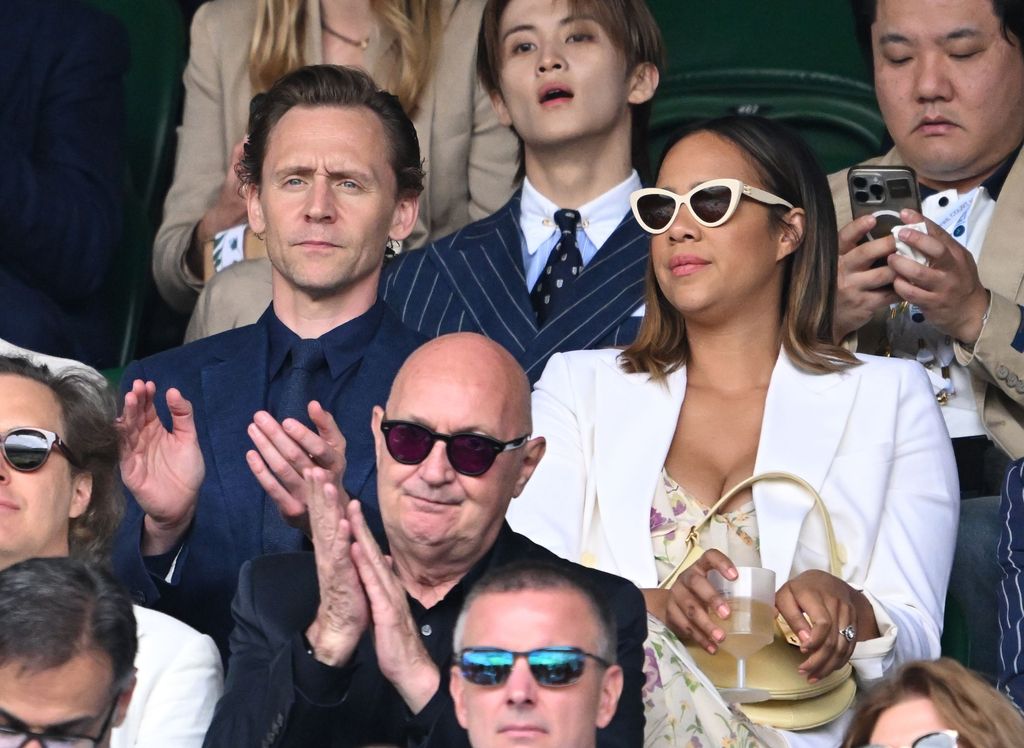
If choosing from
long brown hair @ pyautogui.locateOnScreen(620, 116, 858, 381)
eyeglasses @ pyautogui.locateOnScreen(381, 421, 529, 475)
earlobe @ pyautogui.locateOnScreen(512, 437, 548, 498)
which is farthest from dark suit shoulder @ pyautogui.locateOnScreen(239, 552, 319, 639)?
long brown hair @ pyautogui.locateOnScreen(620, 116, 858, 381)

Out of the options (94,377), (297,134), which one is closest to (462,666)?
(94,377)

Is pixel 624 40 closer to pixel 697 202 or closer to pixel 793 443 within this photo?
pixel 697 202

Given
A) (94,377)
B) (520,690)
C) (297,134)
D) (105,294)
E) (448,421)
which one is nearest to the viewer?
(520,690)

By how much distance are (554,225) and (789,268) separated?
2.39ft

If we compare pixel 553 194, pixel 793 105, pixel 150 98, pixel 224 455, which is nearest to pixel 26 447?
pixel 224 455

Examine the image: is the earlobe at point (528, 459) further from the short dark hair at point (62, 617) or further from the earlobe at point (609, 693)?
the short dark hair at point (62, 617)

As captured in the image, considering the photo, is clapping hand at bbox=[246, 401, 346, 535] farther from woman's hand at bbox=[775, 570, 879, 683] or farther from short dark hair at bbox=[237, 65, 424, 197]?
short dark hair at bbox=[237, 65, 424, 197]

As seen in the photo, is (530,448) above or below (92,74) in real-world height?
below

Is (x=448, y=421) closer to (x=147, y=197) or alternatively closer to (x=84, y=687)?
(x=84, y=687)

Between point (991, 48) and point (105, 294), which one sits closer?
point (991, 48)

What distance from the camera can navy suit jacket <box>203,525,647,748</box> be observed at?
114 inches

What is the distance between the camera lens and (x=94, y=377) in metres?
3.72

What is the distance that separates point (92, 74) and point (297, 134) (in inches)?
44.8

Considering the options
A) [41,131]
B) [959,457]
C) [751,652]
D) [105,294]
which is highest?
[41,131]
